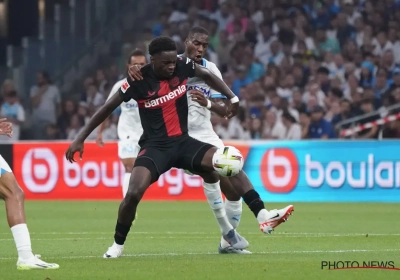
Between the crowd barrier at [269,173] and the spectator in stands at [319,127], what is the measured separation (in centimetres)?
152

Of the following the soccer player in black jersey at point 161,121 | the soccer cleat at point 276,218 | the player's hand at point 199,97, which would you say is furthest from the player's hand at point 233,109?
the soccer cleat at point 276,218

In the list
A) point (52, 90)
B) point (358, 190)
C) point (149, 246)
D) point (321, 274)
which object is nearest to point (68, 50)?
point (52, 90)

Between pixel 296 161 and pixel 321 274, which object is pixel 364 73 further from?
pixel 321 274

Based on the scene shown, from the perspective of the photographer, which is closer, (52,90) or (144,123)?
(144,123)

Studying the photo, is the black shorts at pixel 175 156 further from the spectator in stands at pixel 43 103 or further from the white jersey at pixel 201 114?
the spectator in stands at pixel 43 103

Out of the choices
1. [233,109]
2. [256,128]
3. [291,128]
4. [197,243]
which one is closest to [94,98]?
[256,128]

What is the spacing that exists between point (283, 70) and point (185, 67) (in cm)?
1351

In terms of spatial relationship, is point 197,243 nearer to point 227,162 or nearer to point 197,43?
point 227,162

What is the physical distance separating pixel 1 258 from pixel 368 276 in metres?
3.92

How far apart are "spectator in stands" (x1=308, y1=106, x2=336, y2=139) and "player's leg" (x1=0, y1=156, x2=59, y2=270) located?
516 inches

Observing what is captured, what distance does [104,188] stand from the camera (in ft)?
67.4

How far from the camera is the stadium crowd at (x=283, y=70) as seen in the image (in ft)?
70.4

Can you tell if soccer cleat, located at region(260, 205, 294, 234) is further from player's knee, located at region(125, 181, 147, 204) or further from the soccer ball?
player's knee, located at region(125, 181, 147, 204)

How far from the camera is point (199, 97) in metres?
9.96
